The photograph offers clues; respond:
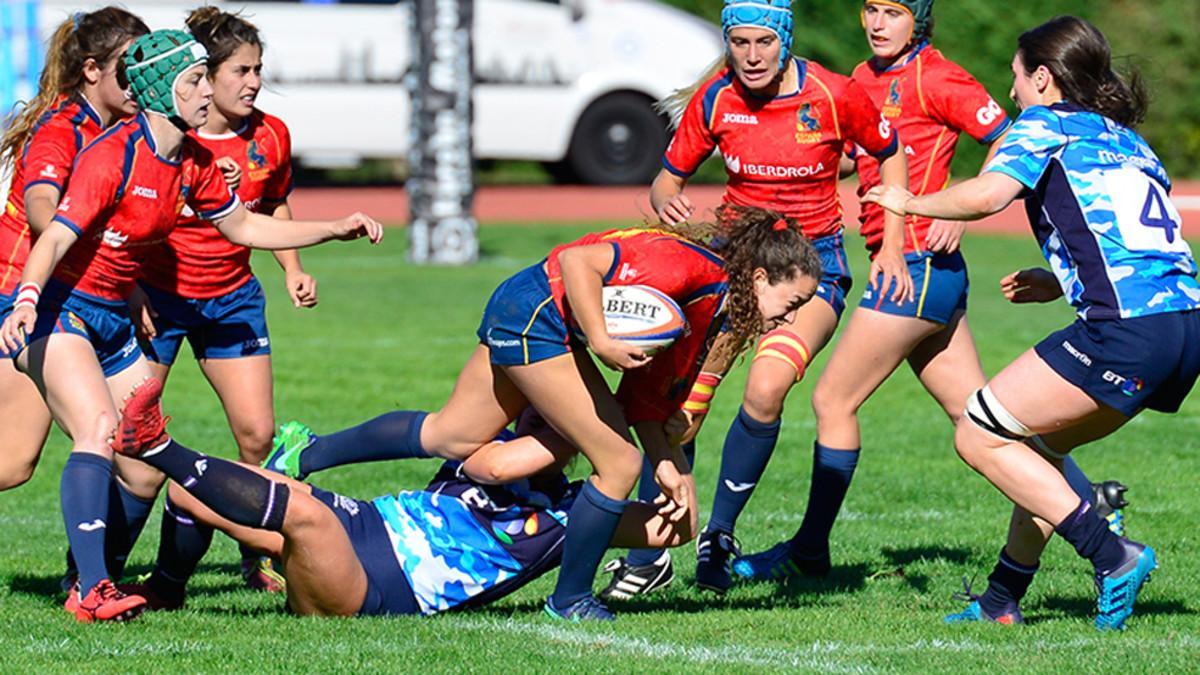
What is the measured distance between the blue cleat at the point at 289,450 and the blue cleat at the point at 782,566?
5.46 ft

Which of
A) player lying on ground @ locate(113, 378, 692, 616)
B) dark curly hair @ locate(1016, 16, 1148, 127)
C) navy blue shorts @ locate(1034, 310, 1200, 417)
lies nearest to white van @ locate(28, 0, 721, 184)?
player lying on ground @ locate(113, 378, 692, 616)

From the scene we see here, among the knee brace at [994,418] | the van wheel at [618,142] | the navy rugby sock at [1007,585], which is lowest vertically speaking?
the van wheel at [618,142]

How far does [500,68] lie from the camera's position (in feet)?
76.7

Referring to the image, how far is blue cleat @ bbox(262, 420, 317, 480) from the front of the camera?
6.56 meters

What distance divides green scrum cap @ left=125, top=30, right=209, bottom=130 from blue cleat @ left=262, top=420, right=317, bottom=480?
1.33m

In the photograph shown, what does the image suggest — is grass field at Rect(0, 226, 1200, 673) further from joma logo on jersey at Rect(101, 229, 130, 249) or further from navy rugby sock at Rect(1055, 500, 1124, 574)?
joma logo on jersey at Rect(101, 229, 130, 249)

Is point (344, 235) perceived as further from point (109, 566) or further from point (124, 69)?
point (109, 566)

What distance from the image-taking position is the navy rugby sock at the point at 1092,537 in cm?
553

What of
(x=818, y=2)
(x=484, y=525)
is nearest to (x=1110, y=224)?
(x=484, y=525)

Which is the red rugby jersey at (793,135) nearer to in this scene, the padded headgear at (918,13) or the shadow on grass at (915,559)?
the padded headgear at (918,13)

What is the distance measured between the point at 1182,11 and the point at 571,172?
973 cm

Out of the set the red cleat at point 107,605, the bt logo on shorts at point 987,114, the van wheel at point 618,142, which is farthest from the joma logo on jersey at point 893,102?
the van wheel at point 618,142

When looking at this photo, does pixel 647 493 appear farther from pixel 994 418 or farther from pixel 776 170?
pixel 994 418

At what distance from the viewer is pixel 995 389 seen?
557 centimetres
